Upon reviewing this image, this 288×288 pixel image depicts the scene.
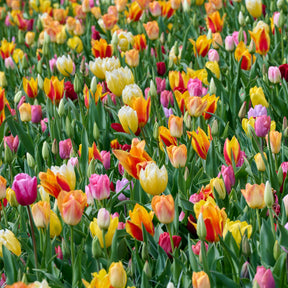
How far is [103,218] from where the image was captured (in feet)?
4.87

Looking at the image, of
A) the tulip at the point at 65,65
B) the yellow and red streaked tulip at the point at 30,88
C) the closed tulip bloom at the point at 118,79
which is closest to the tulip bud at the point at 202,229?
the closed tulip bloom at the point at 118,79

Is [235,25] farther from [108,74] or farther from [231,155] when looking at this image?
[231,155]

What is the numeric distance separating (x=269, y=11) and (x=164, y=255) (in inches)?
116

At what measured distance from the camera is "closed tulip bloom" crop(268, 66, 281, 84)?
8.16 ft

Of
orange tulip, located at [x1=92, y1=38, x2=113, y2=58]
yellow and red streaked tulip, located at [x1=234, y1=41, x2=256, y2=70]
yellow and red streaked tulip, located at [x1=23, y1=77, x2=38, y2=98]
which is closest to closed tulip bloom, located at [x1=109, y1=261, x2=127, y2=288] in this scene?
yellow and red streaked tulip, located at [x1=234, y1=41, x2=256, y2=70]

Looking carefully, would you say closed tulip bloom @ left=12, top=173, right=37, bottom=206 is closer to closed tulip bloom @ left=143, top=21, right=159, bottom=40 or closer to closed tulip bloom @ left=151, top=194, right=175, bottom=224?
closed tulip bloom @ left=151, top=194, right=175, bottom=224

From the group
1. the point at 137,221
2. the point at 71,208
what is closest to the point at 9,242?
the point at 71,208

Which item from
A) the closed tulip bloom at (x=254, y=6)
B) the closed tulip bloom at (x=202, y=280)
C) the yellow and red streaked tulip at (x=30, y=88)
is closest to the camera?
the closed tulip bloom at (x=202, y=280)

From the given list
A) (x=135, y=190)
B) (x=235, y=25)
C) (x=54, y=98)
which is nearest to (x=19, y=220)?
(x=135, y=190)

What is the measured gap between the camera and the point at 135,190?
1.94 metres

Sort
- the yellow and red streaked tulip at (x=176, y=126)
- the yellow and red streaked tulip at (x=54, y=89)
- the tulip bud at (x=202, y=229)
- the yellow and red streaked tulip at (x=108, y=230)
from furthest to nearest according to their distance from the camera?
the yellow and red streaked tulip at (x=54, y=89) → the yellow and red streaked tulip at (x=176, y=126) → the yellow and red streaked tulip at (x=108, y=230) → the tulip bud at (x=202, y=229)

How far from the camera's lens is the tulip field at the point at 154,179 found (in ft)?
4.86

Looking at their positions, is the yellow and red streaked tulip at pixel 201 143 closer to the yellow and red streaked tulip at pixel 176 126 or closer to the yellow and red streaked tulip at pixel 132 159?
the yellow and red streaked tulip at pixel 176 126

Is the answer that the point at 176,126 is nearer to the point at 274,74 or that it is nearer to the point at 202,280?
the point at 274,74
